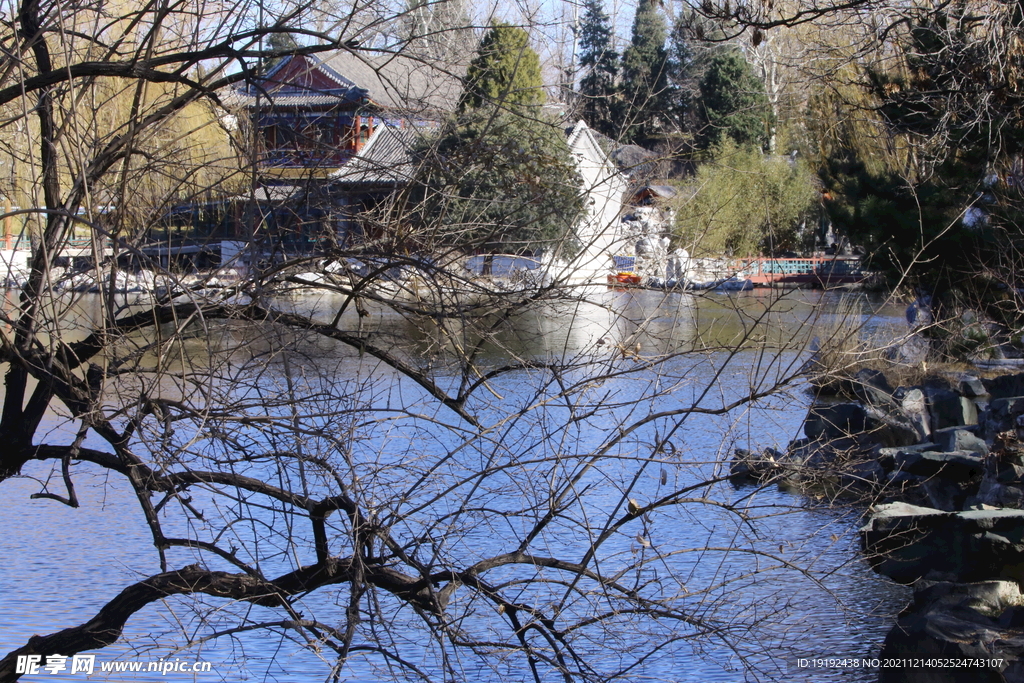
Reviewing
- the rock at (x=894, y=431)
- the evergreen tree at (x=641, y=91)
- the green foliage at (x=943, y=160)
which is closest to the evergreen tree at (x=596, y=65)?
the evergreen tree at (x=641, y=91)

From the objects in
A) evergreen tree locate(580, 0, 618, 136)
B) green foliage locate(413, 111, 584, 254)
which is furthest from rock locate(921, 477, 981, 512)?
green foliage locate(413, 111, 584, 254)

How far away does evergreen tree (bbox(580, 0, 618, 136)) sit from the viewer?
4.03 metres

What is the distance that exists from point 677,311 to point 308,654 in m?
3.56

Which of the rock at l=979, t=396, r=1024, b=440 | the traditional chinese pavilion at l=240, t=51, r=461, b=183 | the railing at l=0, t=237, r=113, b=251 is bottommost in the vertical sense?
the rock at l=979, t=396, r=1024, b=440

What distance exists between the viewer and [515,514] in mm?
3699

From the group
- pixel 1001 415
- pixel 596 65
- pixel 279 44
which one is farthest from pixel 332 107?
pixel 1001 415

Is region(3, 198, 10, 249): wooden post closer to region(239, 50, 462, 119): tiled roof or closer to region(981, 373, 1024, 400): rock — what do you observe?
region(239, 50, 462, 119): tiled roof

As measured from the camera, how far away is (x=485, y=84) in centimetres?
430

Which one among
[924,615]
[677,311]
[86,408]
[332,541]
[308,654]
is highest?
[677,311]

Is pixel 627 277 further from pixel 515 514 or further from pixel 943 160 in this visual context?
pixel 943 160

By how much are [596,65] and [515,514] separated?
1.89 meters

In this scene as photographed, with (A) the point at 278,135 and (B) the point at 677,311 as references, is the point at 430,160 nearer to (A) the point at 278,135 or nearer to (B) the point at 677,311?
(A) the point at 278,135

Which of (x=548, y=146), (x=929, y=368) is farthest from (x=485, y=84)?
(x=929, y=368)

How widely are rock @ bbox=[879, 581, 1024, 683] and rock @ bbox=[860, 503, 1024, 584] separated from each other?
0.29 metres
